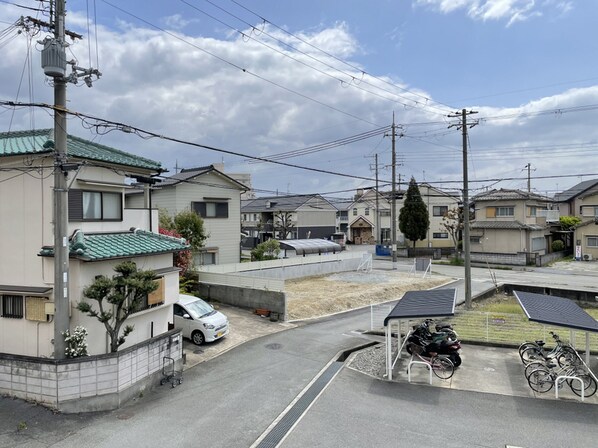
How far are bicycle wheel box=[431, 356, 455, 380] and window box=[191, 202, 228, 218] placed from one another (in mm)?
19104

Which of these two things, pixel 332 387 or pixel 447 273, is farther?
pixel 447 273

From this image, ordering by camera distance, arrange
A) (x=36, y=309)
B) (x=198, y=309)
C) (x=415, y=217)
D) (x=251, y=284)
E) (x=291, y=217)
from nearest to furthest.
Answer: (x=36, y=309) < (x=198, y=309) < (x=251, y=284) < (x=415, y=217) < (x=291, y=217)

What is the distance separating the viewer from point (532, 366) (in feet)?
36.4

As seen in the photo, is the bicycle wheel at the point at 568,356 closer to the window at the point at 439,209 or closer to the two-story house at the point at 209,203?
the two-story house at the point at 209,203

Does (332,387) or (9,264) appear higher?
(9,264)

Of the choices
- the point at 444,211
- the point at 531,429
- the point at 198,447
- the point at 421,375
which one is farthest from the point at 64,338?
the point at 444,211

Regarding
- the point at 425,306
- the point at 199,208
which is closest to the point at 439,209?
the point at 199,208

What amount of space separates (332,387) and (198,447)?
411cm

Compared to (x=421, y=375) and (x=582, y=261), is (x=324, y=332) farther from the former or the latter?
(x=582, y=261)

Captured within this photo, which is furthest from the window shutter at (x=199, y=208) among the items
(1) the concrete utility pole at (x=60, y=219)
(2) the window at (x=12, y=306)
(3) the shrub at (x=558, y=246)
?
(3) the shrub at (x=558, y=246)

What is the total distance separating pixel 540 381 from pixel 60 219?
1226 centimetres

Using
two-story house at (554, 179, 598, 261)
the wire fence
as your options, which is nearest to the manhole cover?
the wire fence

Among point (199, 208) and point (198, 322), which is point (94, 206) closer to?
point (198, 322)

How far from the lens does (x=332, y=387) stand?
10531 millimetres
